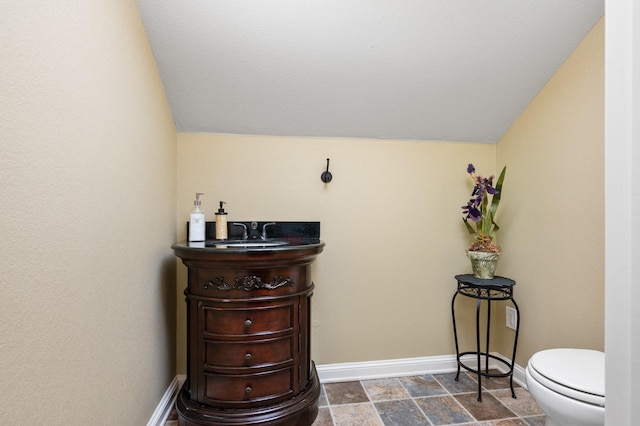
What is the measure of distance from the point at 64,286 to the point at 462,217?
6.92 ft

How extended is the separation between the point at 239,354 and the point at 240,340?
0.22 ft

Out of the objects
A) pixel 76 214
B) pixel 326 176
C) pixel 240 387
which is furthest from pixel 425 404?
pixel 76 214

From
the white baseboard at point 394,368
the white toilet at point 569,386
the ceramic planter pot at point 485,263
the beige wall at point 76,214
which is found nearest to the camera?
the beige wall at point 76,214

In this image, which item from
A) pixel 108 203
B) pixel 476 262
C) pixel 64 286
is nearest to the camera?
pixel 64 286

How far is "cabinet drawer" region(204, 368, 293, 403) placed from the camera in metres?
1.46

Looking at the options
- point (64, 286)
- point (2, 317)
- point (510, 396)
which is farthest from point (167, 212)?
point (510, 396)

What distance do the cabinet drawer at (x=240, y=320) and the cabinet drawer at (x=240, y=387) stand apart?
199 mm

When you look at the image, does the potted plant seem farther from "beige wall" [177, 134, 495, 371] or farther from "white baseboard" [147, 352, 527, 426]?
"white baseboard" [147, 352, 527, 426]

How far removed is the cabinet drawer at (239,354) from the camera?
1464 millimetres

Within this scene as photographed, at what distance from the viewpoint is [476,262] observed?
1990mm

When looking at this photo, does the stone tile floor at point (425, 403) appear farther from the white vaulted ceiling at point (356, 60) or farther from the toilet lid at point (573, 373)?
the white vaulted ceiling at point (356, 60)

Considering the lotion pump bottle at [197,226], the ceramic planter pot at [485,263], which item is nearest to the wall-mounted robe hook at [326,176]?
the lotion pump bottle at [197,226]

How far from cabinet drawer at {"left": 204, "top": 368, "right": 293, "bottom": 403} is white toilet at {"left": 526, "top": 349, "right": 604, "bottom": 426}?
1064 mm

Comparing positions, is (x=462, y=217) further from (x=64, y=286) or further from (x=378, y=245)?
(x=64, y=286)
